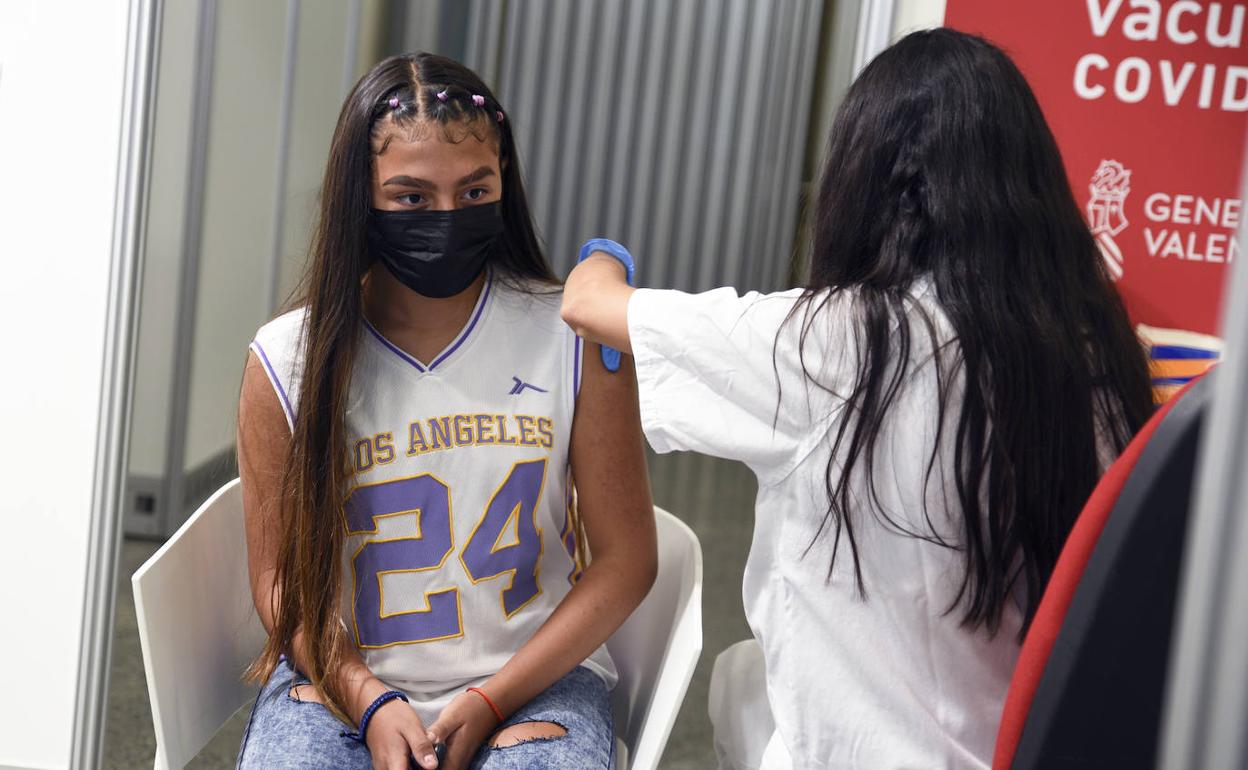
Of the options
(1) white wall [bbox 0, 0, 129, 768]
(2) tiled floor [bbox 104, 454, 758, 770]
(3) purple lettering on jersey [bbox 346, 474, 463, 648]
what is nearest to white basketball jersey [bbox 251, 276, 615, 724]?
(3) purple lettering on jersey [bbox 346, 474, 463, 648]

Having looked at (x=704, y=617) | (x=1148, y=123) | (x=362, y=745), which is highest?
(x=1148, y=123)

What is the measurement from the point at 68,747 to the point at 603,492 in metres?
1.05

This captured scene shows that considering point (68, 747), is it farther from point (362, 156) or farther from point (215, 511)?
point (362, 156)

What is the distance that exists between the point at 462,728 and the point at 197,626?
0.37 meters

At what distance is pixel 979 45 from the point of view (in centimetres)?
112

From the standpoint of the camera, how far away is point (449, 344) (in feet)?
4.78

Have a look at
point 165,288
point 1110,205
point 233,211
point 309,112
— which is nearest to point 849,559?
point 1110,205

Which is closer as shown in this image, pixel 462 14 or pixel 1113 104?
pixel 1113 104

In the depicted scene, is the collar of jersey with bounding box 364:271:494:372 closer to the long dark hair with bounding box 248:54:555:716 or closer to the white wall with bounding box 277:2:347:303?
the long dark hair with bounding box 248:54:555:716

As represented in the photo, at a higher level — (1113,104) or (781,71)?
(781,71)

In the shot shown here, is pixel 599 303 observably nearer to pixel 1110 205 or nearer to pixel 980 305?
pixel 980 305

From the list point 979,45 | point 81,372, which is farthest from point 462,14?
point 979,45

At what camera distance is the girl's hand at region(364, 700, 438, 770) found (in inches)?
49.4

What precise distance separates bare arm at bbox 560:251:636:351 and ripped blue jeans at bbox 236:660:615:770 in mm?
417
